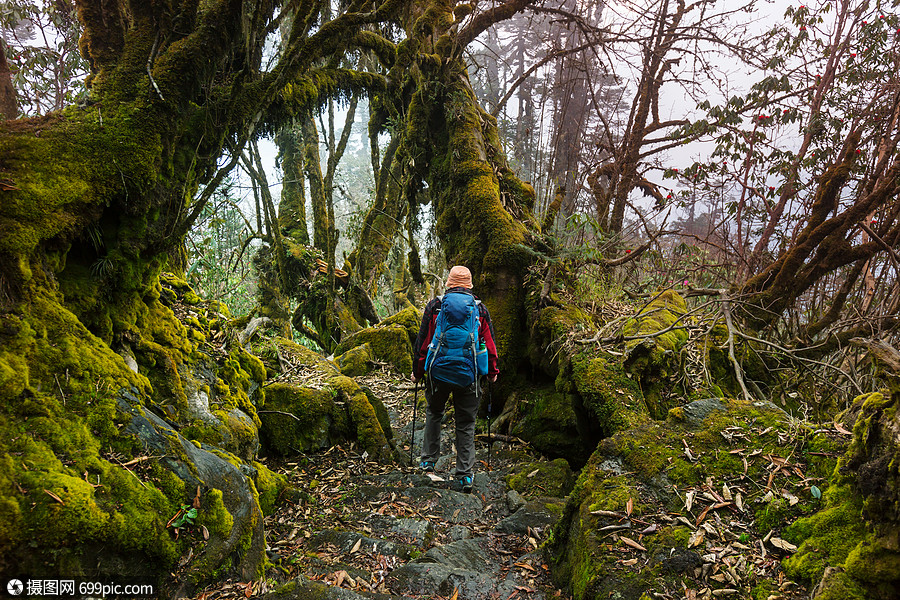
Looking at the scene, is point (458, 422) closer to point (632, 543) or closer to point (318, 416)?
point (318, 416)

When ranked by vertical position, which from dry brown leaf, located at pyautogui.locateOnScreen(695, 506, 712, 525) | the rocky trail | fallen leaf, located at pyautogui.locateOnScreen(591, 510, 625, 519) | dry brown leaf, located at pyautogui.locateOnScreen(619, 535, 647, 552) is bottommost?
the rocky trail

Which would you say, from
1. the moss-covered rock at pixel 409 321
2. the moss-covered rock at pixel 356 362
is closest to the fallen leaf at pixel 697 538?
the moss-covered rock at pixel 356 362

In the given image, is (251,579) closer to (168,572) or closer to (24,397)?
(168,572)

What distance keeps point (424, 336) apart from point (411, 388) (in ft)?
11.3

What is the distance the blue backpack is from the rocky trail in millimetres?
1224

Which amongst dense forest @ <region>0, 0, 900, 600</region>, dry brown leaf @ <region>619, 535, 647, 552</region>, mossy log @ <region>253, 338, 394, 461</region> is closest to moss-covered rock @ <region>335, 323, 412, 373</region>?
dense forest @ <region>0, 0, 900, 600</region>

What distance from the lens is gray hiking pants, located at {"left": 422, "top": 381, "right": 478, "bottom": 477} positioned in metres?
5.11

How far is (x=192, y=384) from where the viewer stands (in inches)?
148

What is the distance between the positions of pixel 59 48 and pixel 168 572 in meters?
9.66

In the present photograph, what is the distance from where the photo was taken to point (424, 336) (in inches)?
212

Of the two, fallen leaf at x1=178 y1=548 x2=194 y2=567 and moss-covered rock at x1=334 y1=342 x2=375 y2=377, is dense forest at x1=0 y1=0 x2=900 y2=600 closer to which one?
fallen leaf at x1=178 y1=548 x2=194 y2=567

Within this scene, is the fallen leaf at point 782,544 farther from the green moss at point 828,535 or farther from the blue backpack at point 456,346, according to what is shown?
the blue backpack at point 456,346

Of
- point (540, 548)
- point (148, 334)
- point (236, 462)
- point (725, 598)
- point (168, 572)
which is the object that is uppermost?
point (148, 334)

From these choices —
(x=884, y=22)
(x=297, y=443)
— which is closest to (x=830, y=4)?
(x=884, y=22)
